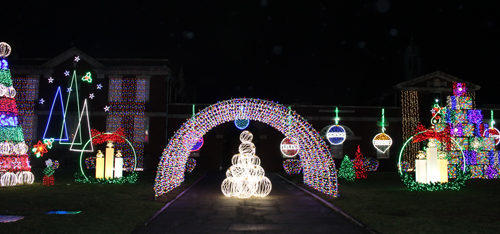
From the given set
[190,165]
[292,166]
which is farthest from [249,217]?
[292,166]

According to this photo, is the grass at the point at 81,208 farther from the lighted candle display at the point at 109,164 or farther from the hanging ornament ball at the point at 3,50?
the hanging ornament ball at the point at 3,50

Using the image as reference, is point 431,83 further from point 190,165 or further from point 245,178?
point 245,178

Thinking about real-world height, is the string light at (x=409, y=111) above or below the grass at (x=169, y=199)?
above

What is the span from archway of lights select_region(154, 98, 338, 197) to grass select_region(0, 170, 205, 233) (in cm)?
140

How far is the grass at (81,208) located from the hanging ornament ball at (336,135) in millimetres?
17520

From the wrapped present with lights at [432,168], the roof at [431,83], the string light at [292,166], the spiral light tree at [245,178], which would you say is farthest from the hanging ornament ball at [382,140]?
the spiral light tree at [245,178]

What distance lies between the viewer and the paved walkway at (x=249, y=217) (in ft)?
31.6

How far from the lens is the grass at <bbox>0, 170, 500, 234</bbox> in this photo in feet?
32.0

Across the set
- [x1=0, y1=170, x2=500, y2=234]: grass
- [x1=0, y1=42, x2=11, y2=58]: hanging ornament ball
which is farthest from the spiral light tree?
[x1=0, y1=42, x2=11, y2=58]: hanging ornament ball

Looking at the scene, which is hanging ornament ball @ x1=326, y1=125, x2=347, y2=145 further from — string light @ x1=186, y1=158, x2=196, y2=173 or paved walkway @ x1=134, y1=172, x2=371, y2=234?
paved walkway @ x1=134, y1=172, x2=371, y2=234

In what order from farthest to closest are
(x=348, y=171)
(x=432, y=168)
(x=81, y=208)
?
(x=348, y=171) < (x=432, y=168) < (x=81, y=208)

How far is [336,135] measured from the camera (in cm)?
3319

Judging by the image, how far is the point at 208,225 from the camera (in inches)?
395

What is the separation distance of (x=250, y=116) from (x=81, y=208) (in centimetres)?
834
